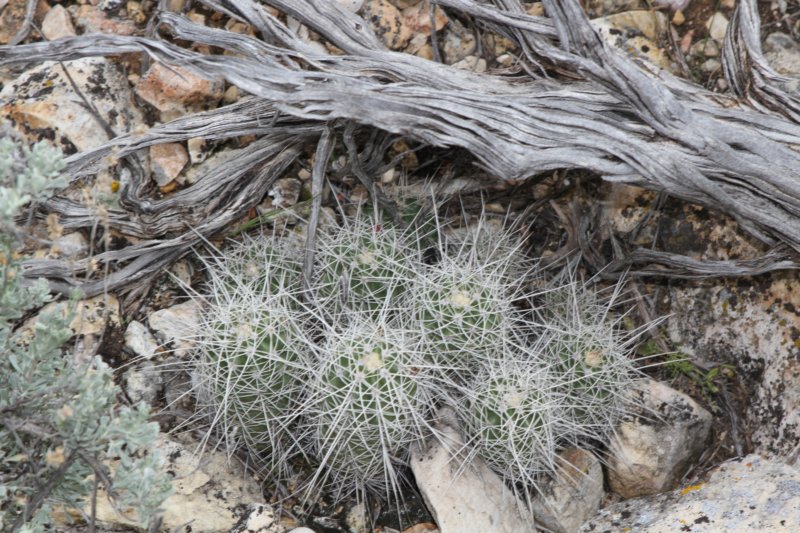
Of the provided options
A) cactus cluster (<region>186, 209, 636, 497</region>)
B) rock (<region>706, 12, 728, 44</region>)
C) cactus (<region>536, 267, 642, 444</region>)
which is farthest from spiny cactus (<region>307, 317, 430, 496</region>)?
rock (<region>706, 12, 728, 44</region>)

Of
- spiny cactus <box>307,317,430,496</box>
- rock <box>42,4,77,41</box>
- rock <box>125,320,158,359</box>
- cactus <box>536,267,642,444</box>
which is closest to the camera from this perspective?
spiny cactus <box>307,317,430,496</box>

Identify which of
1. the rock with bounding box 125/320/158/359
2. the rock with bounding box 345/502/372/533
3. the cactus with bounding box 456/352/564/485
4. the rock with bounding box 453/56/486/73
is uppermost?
the rock with bounding box 453/56/486/73

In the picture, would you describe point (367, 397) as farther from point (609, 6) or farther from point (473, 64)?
point (609, 6)

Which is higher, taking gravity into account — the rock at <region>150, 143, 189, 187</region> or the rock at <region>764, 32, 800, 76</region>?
the rock at <region>764, 32, 800, 76</region>

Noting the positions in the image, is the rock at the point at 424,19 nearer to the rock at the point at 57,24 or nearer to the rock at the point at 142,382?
the rock at the point at 57,24

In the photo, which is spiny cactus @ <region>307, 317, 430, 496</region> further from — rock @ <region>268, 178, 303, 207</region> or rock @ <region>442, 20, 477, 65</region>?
rock @ <region>442, 20, 477, 65</region>

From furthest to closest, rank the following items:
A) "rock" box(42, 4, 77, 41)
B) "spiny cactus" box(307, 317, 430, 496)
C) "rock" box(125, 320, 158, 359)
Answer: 1. "rock" box(42, 4, 77, 41)
2. "rock" box(125, 320, 158, 359)
3. "spiny cactus" box(307, 317, 430, 496)

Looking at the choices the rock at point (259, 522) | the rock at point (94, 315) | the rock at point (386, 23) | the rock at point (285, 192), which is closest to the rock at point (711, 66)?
the rock at point (386, 23)
